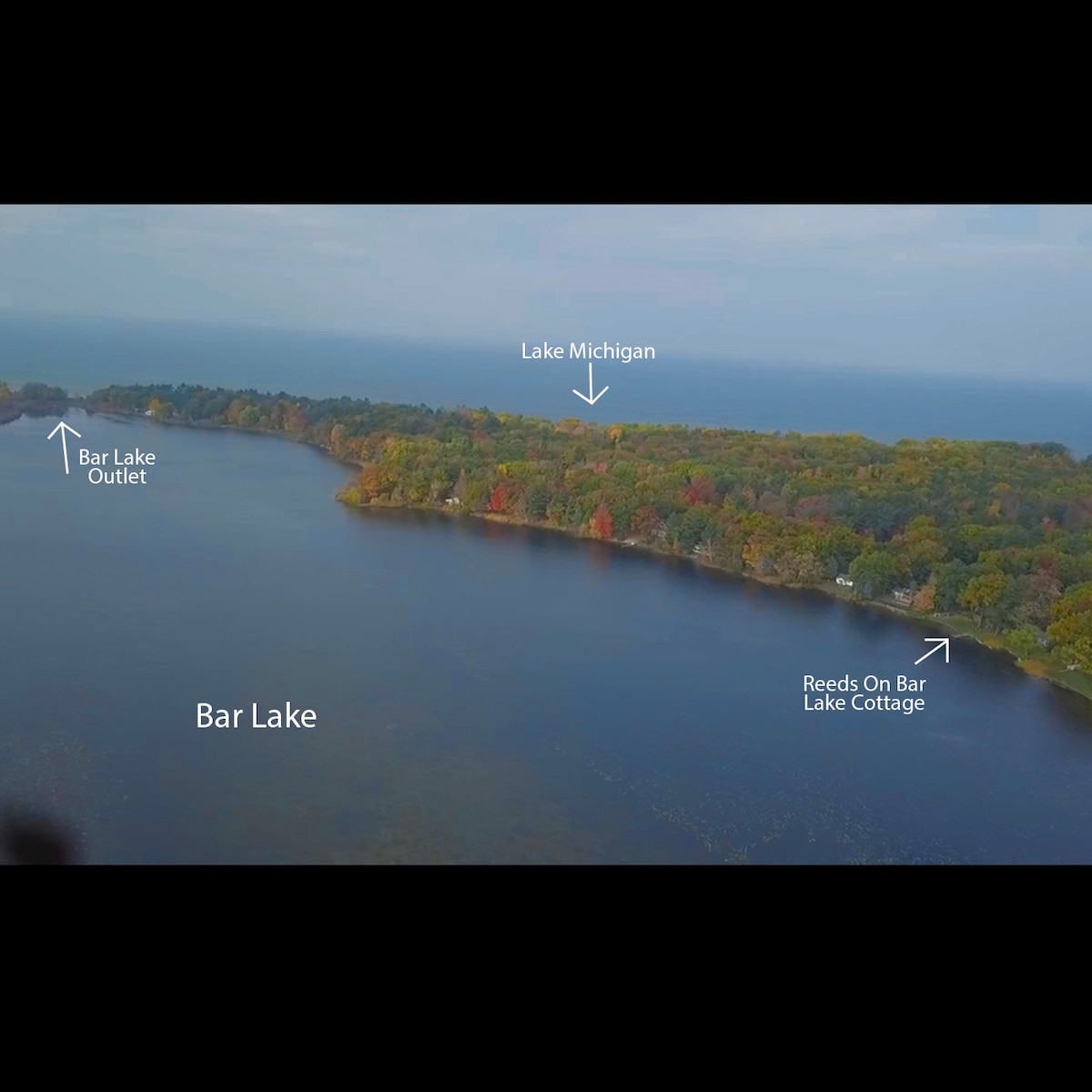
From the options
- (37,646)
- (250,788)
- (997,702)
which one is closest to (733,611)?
(997,702)

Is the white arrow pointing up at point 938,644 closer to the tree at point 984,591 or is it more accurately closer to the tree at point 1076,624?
the tree at point 984,591

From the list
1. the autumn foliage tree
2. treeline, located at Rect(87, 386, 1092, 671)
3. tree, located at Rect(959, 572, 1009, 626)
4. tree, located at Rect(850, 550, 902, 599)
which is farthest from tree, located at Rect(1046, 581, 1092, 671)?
the autumn foliage tree

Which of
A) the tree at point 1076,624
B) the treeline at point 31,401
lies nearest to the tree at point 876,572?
the tree at point 1076,624

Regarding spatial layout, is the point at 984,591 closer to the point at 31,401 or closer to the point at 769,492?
the point at 769,492

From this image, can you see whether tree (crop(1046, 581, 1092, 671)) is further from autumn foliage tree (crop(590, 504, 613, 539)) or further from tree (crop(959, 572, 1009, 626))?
autumn foliage tree (crop(590, 504, 613, 539))

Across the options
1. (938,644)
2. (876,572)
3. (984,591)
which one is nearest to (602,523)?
(876,572)
